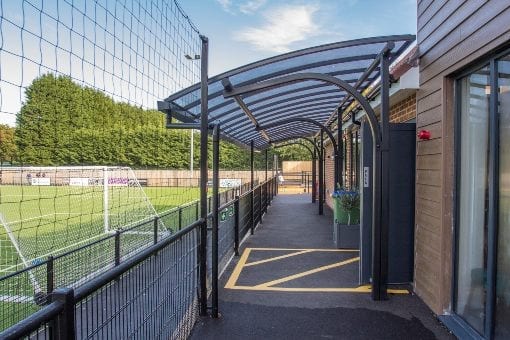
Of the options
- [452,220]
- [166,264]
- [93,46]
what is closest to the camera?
[93,46]

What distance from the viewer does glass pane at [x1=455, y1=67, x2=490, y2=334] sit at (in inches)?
144

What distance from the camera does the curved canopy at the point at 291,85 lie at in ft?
18.3

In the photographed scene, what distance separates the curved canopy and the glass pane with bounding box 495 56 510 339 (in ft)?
6.08

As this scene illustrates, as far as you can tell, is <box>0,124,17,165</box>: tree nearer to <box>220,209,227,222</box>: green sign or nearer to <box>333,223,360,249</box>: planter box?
<box>220,209,227,222</box>: green sign

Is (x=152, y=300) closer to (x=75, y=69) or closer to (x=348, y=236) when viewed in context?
(x=75, y=69)

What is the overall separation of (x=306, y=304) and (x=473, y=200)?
203 cm

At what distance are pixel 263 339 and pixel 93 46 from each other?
2.73 m

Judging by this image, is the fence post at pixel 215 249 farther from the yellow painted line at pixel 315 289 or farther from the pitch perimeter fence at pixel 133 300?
the yellow painted line at pixel 315 289

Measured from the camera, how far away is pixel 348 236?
7836 mm

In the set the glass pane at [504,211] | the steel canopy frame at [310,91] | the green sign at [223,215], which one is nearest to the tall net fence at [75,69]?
the steel canopy frame at [310,91]

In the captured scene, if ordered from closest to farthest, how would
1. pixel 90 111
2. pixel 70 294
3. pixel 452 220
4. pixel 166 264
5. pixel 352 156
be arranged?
pixel 70 294
pixel 166 264
pixel 90 111
pixel 452 220
pixel 352 156

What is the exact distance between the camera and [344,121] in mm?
11430

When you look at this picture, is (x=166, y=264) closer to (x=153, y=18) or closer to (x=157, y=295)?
(x=157, y=295)

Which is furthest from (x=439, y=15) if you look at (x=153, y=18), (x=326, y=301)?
(x=326, y=301)
